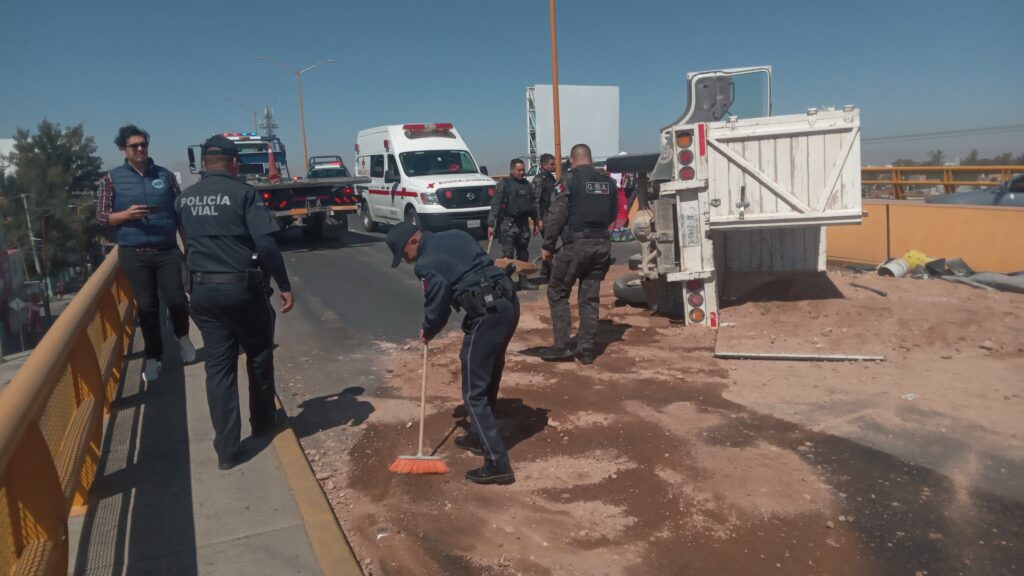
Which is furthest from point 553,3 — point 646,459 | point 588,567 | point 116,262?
point 588,567

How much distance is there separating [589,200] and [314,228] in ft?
37.8

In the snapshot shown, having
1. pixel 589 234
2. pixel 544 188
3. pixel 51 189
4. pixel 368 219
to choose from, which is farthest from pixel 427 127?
pixel 51 189

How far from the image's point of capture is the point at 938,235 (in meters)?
10.5

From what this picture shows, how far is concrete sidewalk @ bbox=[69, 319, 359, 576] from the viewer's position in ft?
10.4

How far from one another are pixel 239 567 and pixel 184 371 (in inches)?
126

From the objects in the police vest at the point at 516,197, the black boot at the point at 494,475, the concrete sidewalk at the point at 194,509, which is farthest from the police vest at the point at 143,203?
the police vest at the point at 516,197

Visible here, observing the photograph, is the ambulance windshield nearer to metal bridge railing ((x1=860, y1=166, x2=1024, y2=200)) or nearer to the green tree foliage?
metal bridge railing ((x1=860, y1=166, x2=1024, y2=200))

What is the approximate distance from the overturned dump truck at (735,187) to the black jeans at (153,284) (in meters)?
4.43

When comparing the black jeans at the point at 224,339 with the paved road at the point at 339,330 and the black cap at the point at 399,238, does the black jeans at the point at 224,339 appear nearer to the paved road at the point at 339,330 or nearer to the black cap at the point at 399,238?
the paved road at the point at 339,330

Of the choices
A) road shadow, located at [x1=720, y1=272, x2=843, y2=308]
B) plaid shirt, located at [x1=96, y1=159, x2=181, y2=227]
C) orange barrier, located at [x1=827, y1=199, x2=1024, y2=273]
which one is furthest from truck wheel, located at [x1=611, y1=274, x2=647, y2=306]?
plaid shirt, located at [x1=96, y1=159, x2=181, y2=227]

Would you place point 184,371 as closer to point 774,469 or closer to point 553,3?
point 774,469

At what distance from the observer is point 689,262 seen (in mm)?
7168

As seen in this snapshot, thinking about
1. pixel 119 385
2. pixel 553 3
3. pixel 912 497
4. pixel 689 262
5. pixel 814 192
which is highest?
→ pixel 553 3

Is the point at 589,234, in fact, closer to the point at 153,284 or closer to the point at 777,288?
the point at 777,288
